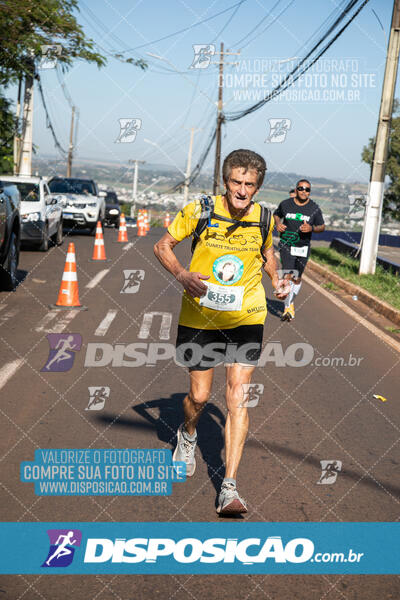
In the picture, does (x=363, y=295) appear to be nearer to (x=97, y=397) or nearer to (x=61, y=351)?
(x=61, y=351)

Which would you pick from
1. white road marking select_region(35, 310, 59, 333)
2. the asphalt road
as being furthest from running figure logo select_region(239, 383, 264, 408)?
white road marking select_region(35, 310, 59, 333)

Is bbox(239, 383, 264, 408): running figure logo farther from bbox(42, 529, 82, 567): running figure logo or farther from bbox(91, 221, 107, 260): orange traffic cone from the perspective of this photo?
bbox(91, 221, 107, 260): orange traffic cone

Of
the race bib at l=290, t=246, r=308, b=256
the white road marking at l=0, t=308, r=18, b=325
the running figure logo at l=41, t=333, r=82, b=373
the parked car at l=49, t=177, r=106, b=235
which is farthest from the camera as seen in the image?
the parked car at l=49, t=177, r=106, b=235

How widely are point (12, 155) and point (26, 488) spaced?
1268 inches

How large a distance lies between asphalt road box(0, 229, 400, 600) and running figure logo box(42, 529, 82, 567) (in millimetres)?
160

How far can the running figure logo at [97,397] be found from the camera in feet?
20.2

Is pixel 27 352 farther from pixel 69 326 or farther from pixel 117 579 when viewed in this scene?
pixel 117 579

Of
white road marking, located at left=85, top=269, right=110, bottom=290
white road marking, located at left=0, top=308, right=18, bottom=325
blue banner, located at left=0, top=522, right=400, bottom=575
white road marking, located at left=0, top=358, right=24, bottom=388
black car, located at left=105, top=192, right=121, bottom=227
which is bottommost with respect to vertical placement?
black car, located at left=105, top=192, right=121, bottom=227

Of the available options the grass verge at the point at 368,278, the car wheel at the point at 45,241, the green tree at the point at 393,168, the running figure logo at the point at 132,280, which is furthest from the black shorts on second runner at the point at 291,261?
the green tree at the point at 393,168

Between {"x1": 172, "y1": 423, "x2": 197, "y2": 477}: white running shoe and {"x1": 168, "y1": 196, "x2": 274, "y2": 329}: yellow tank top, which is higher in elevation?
{"x1": 168, "y1": 196, "x2": 274, "y2": 329}: yellow tank top

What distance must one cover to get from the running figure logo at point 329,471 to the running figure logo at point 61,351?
124 inches

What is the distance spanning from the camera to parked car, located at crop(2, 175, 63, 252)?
17.6 meters

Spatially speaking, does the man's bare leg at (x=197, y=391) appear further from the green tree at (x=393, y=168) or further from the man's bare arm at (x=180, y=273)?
the green tree at (x=393, y=168)

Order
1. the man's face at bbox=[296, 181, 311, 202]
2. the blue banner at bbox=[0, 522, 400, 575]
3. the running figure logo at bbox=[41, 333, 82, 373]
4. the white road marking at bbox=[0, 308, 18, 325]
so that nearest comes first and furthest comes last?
the blue banner at bbox=[0, 522, 400, 575]
the running figure logo at bbox=[41, 333, 82, 373]
the white road marking at bbox=[0, 308, 18, 325]
the man's face at bbox=[296, 181, 311, 202]
